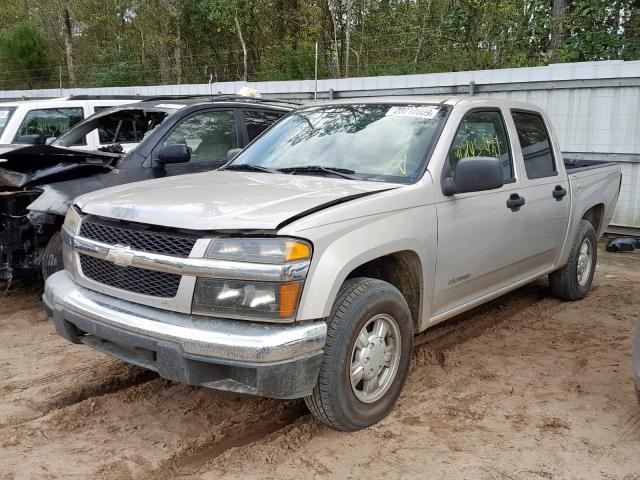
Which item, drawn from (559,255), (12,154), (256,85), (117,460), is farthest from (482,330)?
Result: (256,85)

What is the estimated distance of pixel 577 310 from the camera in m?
5.98

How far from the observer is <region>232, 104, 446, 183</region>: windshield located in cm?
409

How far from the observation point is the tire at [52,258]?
16.8 ft

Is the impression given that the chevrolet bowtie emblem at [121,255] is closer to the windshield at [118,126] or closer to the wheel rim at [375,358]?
the wheel rim at [375,358]

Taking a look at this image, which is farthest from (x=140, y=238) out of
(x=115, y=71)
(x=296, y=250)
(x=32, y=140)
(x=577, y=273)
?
(x=115, y=71)

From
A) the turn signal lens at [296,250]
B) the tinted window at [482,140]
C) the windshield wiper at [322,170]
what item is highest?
the tinted window at [482,140]

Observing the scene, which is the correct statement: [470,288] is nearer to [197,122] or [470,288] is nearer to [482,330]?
[482,330]

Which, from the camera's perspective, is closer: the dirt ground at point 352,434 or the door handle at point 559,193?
the dirt ground at point 352,434

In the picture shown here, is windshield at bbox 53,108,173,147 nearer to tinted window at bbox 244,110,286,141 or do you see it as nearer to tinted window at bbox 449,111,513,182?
tinted window at bbox 244,110,286,141

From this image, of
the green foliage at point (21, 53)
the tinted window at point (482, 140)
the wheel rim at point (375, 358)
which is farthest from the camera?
the green foliage at point (21, 53)

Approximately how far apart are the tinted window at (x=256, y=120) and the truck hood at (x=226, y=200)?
2.64 metres

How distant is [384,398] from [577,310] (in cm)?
313

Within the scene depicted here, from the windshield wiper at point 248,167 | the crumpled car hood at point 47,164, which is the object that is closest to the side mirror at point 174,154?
the crumpled car hood at point 47,164

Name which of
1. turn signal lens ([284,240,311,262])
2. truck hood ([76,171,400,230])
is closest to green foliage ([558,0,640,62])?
truck hood ([76,171,400,230])
